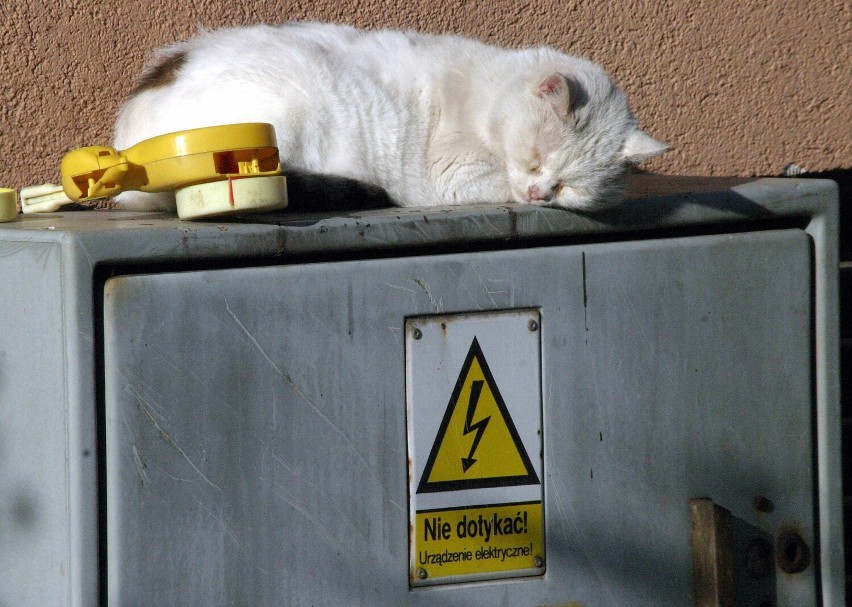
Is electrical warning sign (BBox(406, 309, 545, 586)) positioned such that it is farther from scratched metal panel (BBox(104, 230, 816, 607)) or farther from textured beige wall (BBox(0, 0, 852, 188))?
textured beige wall (BBox(0, 0, 852, 188))

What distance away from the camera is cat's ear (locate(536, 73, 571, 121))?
5.82ft

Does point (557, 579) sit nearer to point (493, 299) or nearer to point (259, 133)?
point (493, 299)

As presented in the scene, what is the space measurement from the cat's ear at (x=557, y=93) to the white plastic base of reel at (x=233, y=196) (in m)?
0.74

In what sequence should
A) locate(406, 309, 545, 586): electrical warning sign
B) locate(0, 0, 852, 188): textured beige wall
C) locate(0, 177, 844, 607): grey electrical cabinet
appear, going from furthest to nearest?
locate(0, 0, 852, 188): textured beige wall < locate(406, 309, 545, 586): electrical warning sign < locate(0, 177, 844, 607): grey electrical cabinet

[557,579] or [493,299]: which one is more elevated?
[493,299]

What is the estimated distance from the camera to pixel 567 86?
178 centimetres

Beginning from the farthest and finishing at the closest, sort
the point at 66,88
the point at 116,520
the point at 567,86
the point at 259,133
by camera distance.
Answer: the point at 66,88 < the point at 567,86 < the point at 259,133 < the point at 116,520

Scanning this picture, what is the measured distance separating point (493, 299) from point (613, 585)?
45 centimetres

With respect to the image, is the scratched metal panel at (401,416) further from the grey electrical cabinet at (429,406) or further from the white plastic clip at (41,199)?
the white plastic clip at (41,199)

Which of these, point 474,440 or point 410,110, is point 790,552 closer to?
point 474,440

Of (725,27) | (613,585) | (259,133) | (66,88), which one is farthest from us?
(725,27)

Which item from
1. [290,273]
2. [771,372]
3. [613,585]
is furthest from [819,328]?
[290,273]

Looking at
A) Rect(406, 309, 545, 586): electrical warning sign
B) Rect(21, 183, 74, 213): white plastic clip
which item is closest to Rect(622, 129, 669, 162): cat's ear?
Rect(406, 309, 545, 586): electrical warning sign

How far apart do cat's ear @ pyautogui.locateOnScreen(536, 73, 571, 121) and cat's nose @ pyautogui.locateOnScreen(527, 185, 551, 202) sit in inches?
6.2
